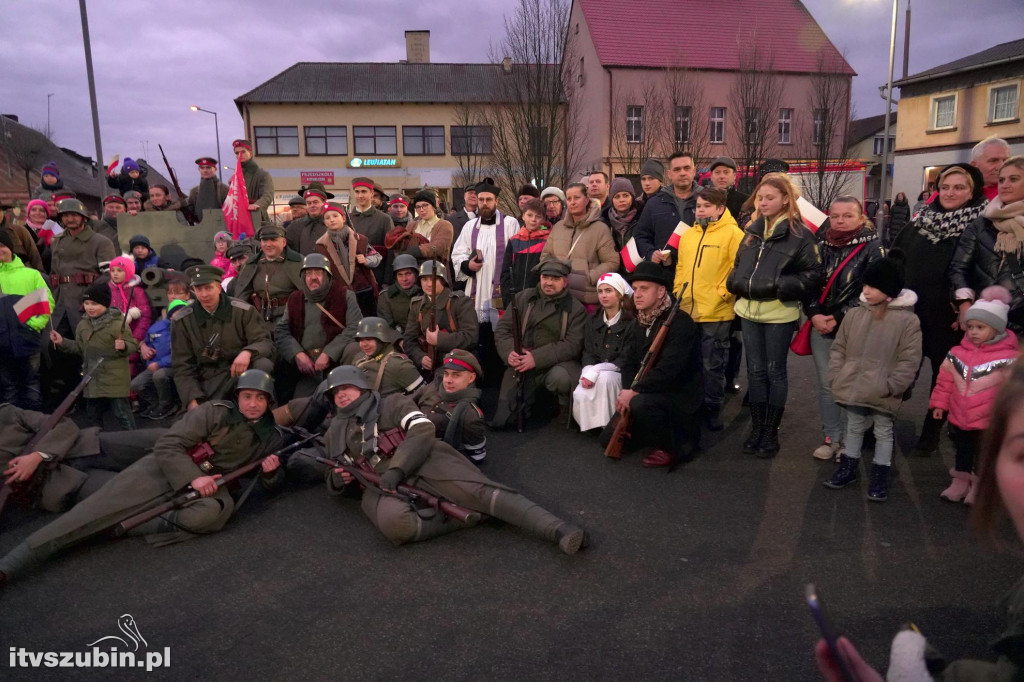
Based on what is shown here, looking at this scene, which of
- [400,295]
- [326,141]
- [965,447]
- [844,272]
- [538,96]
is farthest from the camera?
[326,141]

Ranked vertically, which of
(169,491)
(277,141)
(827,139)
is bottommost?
(169,491)

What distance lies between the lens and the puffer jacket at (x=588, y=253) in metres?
6.92

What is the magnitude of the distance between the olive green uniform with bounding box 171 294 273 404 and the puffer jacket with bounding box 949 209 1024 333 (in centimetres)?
577

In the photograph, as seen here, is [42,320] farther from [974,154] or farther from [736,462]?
[974,154]

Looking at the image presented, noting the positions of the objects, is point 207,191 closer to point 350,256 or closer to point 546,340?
point 350,256

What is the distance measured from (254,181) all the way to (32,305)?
3.70 metres

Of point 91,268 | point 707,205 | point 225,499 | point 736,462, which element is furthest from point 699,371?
point 91,268

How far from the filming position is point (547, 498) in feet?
16.0

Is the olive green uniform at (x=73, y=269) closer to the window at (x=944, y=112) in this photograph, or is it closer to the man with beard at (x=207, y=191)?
the man with beard at (x=207, y=191)

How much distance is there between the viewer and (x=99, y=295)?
6.78m

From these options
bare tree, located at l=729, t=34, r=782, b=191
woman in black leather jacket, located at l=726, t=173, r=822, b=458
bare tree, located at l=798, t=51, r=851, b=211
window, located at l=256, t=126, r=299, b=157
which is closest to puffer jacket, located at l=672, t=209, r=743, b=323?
woman in black leather jacket, located at l=726, t=173, r=822, b=458

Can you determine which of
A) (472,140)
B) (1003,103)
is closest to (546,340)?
(1003,103)

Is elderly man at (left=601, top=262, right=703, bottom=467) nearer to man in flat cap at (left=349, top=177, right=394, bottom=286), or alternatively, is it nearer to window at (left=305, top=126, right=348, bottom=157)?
man in flat cap at (left=349, top=177, right=394, bottom=286)

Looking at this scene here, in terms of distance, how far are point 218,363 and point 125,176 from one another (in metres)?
7.94
